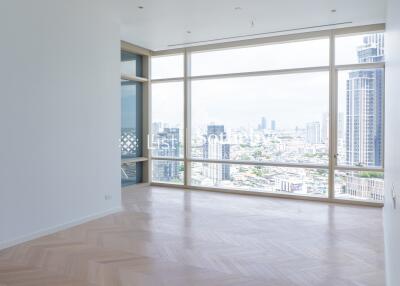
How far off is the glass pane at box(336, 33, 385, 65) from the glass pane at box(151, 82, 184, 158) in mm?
3566

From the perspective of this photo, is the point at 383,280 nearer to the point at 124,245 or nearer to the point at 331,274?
the point at 331,274

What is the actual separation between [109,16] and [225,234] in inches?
152

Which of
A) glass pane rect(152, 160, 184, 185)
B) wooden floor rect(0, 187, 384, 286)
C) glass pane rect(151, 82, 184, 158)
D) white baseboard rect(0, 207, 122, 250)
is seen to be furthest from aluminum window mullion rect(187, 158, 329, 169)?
white baseboard rect(0, 207, 122, 250)

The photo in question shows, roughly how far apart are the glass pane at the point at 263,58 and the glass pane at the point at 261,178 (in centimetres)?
212

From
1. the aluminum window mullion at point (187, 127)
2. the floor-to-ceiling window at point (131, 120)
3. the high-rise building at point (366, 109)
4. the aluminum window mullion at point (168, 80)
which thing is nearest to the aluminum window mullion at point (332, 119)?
the high-rise building at point (366, 109)

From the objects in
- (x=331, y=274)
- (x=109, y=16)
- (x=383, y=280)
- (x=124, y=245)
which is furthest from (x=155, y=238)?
(x=109, y=16)

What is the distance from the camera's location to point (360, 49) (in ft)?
21.7

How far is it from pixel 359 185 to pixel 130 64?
5486mm

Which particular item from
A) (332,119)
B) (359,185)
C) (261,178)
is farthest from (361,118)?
(261,178)

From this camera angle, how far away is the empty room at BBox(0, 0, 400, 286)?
3.69 meters

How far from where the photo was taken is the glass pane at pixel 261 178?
705 centimetres

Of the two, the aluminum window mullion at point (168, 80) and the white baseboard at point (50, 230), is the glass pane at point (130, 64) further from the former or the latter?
the white baseboard at point (50, 230)

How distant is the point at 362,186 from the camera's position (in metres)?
6.65

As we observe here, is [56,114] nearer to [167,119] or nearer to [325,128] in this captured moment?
[167,119]
